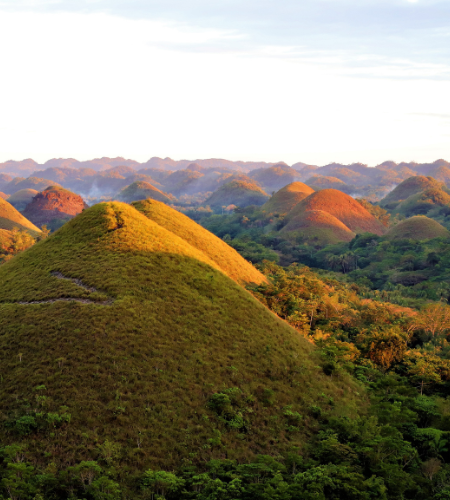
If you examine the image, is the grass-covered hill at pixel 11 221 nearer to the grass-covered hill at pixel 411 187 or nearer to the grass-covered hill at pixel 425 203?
the grass-covered hill at pixel 425 203

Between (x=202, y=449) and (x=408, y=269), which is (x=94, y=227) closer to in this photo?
(x=202, y=449)

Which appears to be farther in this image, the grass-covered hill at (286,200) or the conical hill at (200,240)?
the grass-covered hill at (286,200)

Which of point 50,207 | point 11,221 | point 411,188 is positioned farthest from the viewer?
point 411,188

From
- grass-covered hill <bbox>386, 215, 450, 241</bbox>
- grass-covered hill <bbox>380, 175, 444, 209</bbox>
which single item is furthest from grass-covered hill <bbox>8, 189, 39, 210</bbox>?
grass-covered hill <bbox>386, 215, 450, 241</bbox>

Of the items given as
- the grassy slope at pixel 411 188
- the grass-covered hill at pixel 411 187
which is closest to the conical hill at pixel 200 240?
the grass-covered hill at pixel 411 187

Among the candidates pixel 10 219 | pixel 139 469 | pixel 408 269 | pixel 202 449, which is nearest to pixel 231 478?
pixel 202 449

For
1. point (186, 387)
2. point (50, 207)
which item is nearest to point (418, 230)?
point (186, 387)

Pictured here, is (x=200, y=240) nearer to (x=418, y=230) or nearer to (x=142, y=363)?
(x=142, y=363)
